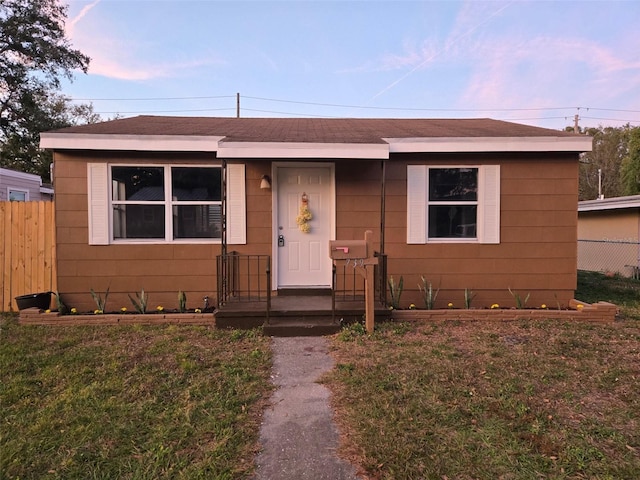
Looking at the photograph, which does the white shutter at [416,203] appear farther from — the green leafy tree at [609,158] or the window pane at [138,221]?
the green leafy tree at [609,158]

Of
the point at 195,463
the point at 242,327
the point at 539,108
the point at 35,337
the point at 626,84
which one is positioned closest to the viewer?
the point at 195,463

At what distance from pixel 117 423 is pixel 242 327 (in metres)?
2.36

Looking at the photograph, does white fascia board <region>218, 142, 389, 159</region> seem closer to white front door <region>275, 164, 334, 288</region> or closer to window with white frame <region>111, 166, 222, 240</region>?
white front door <region>275, 164, 334, 288</region>

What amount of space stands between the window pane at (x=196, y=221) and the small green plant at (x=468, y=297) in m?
3.95

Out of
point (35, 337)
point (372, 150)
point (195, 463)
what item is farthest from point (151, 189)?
point (195, 463)

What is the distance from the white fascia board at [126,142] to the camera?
17.8ft

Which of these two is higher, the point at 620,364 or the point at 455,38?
the point at 455,38

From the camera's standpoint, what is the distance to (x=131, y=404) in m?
2.96

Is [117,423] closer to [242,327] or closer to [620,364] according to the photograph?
[242,327]

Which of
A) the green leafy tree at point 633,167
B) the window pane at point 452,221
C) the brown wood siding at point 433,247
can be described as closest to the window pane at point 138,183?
the brown wood siding at point 433,247

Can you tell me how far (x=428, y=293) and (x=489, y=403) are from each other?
2.84m

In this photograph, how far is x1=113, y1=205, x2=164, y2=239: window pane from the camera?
5832 mm

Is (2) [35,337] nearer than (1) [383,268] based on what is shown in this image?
Yes

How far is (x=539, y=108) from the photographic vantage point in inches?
1348
